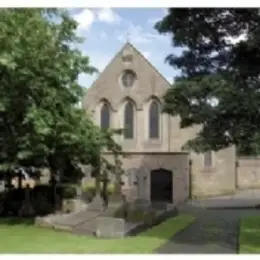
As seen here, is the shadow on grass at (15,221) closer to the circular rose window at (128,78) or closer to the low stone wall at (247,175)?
the circular rose window at (128,78)

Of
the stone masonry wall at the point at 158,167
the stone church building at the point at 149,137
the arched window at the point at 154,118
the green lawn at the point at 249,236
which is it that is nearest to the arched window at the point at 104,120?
the stone church building at the point at 149,137

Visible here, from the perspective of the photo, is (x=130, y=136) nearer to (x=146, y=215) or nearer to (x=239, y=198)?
(x=146, y=215)

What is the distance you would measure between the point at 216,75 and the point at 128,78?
8.29 feet

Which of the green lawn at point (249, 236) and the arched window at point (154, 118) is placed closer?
the green lawn at point (249, 236)

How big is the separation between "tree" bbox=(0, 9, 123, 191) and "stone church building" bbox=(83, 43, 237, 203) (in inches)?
11.6

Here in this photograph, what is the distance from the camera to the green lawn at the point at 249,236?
736 centimetres

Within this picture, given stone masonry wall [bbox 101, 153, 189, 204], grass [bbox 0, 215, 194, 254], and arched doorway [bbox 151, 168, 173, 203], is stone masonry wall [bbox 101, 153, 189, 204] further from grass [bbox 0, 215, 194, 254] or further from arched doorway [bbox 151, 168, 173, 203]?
grass [bbox 0, 215, 194, 254]

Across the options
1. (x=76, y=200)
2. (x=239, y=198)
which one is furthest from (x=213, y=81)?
(x=76, y=200)

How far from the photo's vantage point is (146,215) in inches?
389

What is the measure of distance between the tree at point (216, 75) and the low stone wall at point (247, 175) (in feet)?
3.39

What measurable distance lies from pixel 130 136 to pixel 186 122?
2274 millimetres

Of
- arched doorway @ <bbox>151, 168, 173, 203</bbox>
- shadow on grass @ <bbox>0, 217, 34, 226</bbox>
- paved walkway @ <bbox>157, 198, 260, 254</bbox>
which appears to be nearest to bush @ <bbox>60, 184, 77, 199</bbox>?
shadow on grass @ <bbox>0, 217, 34, 226</bbox>

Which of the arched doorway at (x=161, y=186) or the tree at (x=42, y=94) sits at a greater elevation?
the tree at (x=42, y=94)

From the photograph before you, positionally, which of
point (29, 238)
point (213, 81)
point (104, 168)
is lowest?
point (29, 238)
